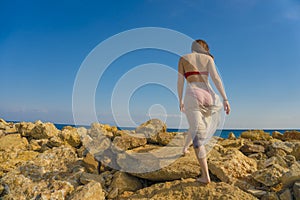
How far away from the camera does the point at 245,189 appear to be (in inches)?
154

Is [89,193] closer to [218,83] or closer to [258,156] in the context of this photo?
[218,83]

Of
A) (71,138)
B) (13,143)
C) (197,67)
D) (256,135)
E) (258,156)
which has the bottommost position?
(13,143)

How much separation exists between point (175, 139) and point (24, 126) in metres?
6.49

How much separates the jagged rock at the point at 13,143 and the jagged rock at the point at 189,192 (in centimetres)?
489

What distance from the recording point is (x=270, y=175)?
155 inches

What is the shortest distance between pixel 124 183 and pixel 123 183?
2cm

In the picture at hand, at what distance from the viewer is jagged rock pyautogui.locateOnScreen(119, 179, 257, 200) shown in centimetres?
364

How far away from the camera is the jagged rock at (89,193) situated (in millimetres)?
4121

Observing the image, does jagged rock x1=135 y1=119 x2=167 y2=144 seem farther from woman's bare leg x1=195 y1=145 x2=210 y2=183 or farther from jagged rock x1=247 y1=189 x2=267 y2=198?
jagged rock x1=247 y1=189 x2=267 y2=198

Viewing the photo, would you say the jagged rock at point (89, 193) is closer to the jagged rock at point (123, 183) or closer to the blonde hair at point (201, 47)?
the jagged rock at point (123, 183)

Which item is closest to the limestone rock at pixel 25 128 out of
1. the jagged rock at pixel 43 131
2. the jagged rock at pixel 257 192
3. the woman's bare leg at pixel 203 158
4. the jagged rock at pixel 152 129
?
the jagged rock at pixel 43 131

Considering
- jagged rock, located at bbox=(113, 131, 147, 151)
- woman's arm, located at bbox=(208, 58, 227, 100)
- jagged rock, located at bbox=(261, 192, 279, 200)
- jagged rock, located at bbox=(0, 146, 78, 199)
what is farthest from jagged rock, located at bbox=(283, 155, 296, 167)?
jagged rock, located at bbox=(0, 146, 78, 199)

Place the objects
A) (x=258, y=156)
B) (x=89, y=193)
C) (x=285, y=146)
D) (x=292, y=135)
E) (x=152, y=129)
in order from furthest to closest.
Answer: (x=292, y=135), (x=152, y=129), (x=285, y=146), (x=258, y=156), (x=89, y=193)

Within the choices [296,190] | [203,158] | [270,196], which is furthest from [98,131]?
[296,190]
